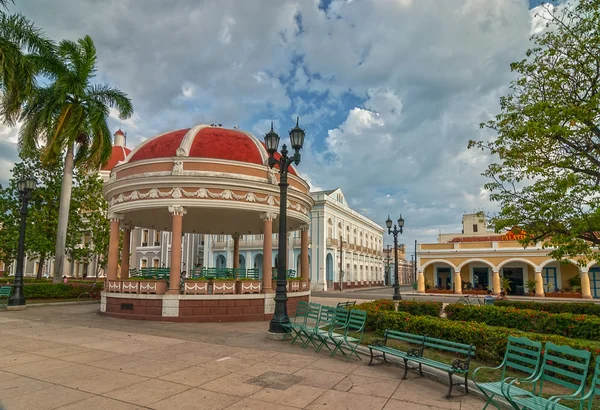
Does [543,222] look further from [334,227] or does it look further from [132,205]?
[334,227]

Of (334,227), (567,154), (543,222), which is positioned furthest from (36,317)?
(334,227)

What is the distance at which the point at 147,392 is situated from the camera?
249 inches

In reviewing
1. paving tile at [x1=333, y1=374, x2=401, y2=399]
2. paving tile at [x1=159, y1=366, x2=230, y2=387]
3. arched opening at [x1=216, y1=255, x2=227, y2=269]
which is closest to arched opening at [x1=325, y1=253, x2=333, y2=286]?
arched opening at [x1=216, y1=255, x2=227, y2=269]

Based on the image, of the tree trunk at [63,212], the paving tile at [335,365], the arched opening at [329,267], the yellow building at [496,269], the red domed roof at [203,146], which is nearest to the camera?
the paving tile at [335,365]

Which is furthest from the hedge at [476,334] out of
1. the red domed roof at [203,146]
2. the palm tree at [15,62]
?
the palm tree at [15,62]

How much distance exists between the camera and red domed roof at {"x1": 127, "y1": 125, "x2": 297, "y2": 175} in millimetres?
16875

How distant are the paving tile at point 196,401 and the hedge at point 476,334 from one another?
510 centimetres

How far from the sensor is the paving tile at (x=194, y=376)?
6.90 m

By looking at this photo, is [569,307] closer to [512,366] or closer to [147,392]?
[512,366]

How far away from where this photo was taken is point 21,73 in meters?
15.9

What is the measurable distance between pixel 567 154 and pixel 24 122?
85.8ft

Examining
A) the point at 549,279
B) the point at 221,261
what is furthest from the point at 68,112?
the point at 549,279

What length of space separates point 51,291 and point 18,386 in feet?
Result: 61.1

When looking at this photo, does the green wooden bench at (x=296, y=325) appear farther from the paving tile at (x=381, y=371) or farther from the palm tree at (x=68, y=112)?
the palm tree at (x=68, y=112)
